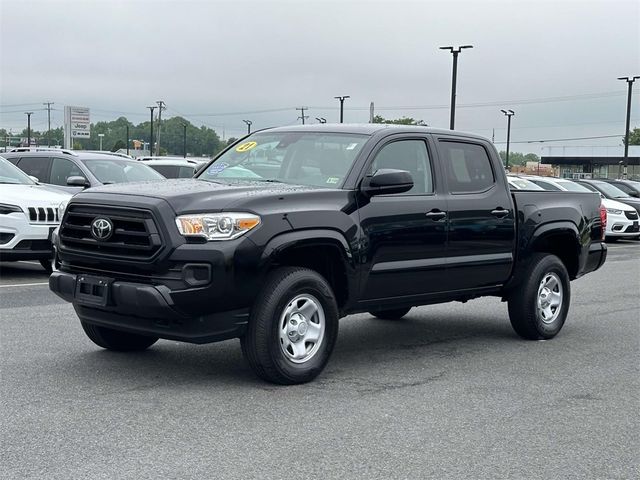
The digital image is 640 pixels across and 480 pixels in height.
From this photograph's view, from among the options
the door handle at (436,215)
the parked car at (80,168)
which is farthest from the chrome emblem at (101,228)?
the parked car at (80,168)

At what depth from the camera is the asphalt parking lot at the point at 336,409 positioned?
185 inches

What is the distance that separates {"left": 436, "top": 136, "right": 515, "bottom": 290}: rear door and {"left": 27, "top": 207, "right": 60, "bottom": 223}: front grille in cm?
631

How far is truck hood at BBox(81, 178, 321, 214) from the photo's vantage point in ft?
19.6

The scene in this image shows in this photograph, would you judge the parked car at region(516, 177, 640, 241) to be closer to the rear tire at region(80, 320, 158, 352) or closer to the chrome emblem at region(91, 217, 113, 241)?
the rear tire at region(80, 320, 158, 352)

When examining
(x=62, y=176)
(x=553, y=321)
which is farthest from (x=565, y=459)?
(x=62, y=176)

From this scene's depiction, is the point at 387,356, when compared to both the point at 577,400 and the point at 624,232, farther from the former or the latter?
the point at 624,232

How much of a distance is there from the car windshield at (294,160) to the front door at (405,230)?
0.83 ft

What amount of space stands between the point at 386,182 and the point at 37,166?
10.1m

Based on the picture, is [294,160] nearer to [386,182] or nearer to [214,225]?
[386,182]

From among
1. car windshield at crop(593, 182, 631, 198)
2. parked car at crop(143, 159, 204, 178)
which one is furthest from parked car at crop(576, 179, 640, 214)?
parked car at crop(143, 159, 204, 178)

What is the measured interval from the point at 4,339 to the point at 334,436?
3.73 m

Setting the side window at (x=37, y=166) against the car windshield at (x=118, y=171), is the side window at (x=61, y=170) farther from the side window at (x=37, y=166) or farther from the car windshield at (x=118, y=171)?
the car windshield at (x=118, y=171)

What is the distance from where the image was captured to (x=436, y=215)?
24.3 feet

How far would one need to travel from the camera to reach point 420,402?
19.8 ft
